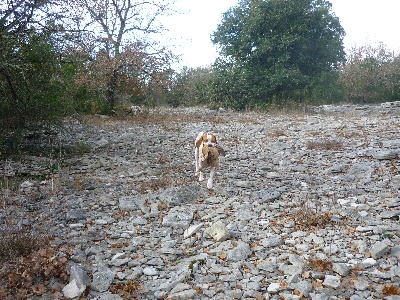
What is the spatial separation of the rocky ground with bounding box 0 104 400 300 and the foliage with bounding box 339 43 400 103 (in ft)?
64.3

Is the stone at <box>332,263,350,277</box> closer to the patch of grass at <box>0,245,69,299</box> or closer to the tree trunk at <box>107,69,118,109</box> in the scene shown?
the patch of grass at <box>0,245,69,299</box>

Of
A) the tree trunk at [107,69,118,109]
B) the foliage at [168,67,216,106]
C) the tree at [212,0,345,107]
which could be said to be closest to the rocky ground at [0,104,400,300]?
the tree trunk at [107,69,118,109]

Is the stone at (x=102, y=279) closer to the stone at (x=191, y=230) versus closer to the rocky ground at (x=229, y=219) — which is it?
the rocky ground at (x=229, y=219)

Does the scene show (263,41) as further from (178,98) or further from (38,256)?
(38,256)

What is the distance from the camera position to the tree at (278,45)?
2314cm

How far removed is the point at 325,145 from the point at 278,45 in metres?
13.9

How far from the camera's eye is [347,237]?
5320 millimetres

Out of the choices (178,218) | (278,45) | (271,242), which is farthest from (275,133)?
(278,45)

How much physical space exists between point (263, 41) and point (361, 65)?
41.1ft

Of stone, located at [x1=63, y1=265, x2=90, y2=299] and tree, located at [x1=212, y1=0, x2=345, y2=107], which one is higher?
tree, located at [x1=212, y1=0, x2=345, y2=107]

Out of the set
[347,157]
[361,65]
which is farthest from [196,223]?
[361,65]

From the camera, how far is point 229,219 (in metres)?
6.34

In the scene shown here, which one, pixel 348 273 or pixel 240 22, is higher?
pixel 240 22

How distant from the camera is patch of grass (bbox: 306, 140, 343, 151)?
35.1 feet
